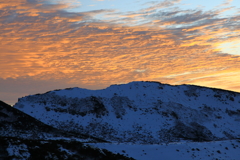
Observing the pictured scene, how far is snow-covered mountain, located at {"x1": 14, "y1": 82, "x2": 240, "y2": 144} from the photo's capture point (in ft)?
198

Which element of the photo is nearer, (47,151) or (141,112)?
(47,151)

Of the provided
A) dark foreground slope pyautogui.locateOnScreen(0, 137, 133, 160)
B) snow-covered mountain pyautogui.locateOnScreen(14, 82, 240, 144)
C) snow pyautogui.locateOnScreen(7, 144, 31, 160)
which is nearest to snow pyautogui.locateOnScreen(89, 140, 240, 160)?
dark foreground slope pyautogui.locateOnScreen(0, 137, 133, 160)

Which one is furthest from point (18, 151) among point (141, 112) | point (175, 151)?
point (141, 112)

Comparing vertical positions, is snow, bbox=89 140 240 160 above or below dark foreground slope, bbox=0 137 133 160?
below

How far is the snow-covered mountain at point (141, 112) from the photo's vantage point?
6041 cm

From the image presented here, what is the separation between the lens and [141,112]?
224 feet

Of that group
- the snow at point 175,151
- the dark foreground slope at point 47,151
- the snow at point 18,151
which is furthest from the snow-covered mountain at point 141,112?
the snow at point 18,151

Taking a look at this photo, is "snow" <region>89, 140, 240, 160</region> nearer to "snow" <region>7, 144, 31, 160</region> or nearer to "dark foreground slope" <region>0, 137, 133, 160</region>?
"dark foreground slope" <region>0, 137, 133, 160</region>

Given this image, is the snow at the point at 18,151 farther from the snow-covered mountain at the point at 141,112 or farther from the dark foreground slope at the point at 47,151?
the snow-covered mountain at the point at 141,112

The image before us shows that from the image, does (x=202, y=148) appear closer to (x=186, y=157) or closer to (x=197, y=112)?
(x=186, y=157)

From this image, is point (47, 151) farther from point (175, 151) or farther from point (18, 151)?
point (175, 151)

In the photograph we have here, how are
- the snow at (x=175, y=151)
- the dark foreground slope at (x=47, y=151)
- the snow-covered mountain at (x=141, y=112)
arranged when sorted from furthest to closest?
the snow-covered mountain at (x=141, y=112) < the snow at (x=175, y=151) < the dark foreground slope at (x=47, y=151)

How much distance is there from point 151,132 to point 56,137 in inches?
870

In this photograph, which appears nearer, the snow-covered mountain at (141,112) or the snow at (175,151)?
the snow at (175,151)
